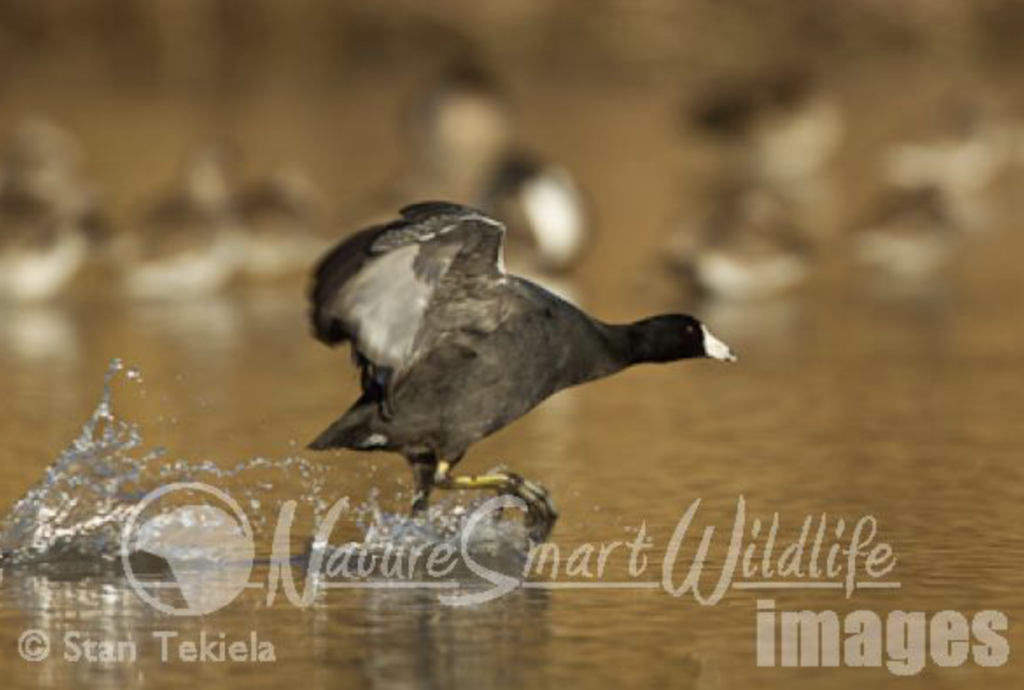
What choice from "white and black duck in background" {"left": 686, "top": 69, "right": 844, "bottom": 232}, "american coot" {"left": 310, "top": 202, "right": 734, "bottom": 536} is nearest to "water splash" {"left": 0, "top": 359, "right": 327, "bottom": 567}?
"american coot" {"left": 310, "top": 202, "right": 734, "bottom": 536}

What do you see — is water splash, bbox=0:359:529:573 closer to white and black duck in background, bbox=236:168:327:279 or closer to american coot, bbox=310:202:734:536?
american coot, bbox=310:202:734:536

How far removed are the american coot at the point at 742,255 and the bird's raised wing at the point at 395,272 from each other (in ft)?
28.5

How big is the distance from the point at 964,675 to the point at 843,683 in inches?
13.8

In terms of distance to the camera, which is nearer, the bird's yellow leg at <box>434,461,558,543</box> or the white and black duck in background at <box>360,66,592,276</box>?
the bird's yellow leg at <box>434,461,558,543</box>

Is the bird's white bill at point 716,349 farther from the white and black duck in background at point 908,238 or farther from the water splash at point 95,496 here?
the white and black duck in background at point 908,238

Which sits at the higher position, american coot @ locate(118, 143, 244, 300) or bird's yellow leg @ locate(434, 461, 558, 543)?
american coot @ locate(118, 143, 244, 300)

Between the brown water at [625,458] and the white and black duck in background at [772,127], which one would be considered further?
the white and black duck in background at [772,127]

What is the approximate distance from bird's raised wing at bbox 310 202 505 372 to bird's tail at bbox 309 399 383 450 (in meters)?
0.26

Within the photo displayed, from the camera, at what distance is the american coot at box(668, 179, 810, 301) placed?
17.8 meters

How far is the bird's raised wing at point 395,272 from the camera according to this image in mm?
8953

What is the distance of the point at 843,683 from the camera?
763 centimetres

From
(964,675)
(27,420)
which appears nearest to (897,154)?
(27,420)

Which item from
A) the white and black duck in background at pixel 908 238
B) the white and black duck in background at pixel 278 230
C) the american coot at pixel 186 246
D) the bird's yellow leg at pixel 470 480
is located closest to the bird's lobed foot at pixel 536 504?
the bird's yellow leg at pixel 470 480

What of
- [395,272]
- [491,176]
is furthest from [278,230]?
[395,272]
